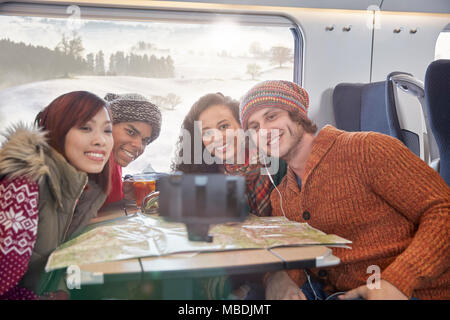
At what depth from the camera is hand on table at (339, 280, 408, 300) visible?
0.80 metres

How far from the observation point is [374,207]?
1018mm

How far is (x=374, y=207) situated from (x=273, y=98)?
414 mm

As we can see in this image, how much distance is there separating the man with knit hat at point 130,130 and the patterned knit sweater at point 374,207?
435 mm

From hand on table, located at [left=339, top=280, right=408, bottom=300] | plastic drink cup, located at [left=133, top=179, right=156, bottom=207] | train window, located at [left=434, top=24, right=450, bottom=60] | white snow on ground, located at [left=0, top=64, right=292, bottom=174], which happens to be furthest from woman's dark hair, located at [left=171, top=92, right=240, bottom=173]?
train window, located at [left=434, top=24, right=450, bottom=60]

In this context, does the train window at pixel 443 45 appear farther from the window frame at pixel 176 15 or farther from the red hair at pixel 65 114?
the red hair at pixel 65 114

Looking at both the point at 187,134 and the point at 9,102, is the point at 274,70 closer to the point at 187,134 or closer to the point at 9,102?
the point at 187,134

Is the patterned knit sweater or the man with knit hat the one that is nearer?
the patterned knit sweater

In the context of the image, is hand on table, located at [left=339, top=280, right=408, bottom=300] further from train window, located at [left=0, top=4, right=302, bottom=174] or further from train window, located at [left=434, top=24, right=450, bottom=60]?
train window, located at [left=434, top=24, right=450, bottom=60]

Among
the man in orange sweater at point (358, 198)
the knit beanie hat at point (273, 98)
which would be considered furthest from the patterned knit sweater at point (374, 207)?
the knit beanie hat at point (273, 98)

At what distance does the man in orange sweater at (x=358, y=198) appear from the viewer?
89cm

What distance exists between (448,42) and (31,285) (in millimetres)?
1548

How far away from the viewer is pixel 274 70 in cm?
112

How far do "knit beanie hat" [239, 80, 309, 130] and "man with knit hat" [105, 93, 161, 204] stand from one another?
0.31 m
